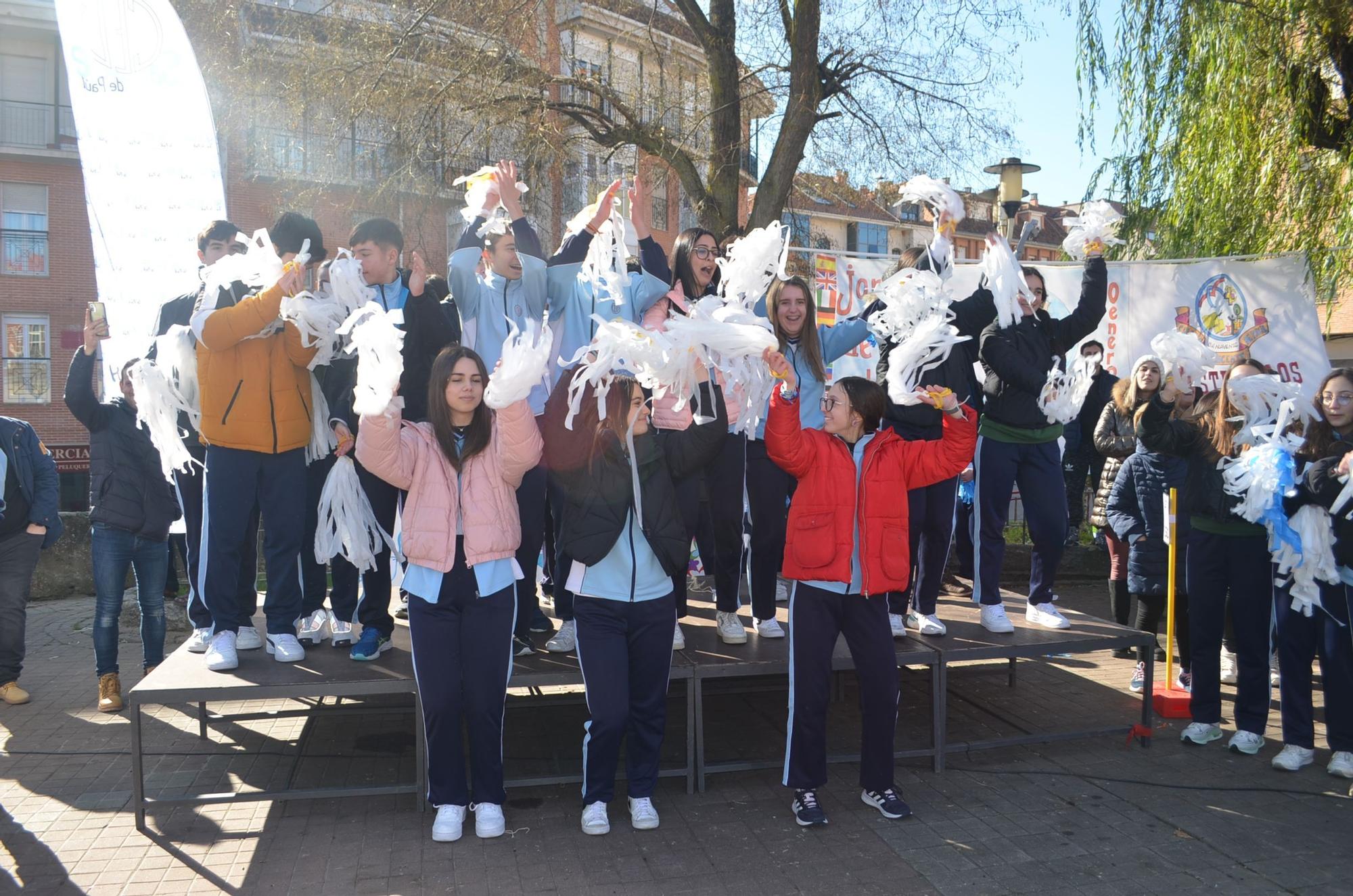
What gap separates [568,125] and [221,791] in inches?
408

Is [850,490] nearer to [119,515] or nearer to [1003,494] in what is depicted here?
[1003,494]

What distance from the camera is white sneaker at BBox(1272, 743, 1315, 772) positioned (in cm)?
481

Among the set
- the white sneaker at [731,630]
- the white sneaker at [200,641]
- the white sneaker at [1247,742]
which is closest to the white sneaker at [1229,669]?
the white sneaker at [1247,742]

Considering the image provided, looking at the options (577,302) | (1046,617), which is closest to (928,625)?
(1046,617)

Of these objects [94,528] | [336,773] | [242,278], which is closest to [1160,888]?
[336,773]

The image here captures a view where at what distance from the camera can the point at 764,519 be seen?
5.01m

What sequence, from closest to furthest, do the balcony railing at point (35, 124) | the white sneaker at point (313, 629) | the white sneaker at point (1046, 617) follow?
the white sneaker at point (313, 629) → the white sneaker at point (1046, 617) → the balcony railing at point (35, 124)

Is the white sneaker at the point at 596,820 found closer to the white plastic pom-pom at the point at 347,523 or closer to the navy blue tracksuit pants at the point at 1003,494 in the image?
the white plastic pom-pom at the point at 347,523

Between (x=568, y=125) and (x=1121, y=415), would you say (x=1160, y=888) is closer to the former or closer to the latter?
(x=1121, y=415)

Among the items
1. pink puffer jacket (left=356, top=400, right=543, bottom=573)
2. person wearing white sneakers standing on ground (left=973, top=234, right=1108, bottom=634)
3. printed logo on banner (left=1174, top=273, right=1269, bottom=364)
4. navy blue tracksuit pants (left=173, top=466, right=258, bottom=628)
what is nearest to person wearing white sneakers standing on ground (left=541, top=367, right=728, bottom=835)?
pink puffer jacket (left=356, top=400, right=543, bottom=573)

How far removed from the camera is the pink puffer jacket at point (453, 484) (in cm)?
398

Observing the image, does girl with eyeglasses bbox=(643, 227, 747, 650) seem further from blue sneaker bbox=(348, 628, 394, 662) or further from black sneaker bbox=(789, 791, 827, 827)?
blue sneaker bbox=(348, 628, 394, 662)

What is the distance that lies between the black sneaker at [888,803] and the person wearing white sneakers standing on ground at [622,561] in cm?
94

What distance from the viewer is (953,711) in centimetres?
596
